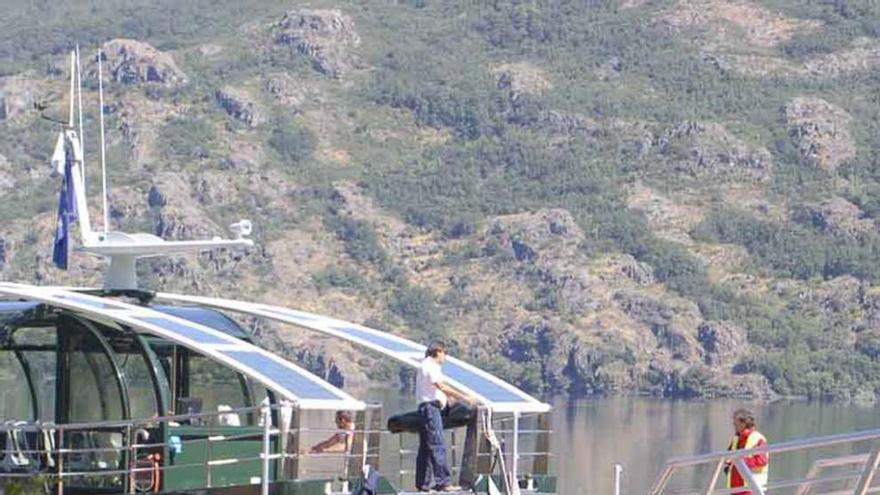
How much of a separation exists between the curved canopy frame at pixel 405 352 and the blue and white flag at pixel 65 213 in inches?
55.7

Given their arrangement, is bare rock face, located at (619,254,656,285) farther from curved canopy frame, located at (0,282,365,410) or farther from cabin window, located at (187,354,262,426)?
curved canopy frame, located at (0,282,365,410)

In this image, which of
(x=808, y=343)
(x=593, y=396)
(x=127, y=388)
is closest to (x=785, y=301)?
(x=808, y=343)

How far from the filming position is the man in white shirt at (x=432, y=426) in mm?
19672

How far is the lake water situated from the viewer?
273 ft

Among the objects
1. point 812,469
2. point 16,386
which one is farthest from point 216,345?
point 812,469

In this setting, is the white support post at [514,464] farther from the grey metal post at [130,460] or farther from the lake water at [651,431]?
the lake water at [651,431]

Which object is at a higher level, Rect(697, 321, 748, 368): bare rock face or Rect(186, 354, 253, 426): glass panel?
Rect(186, 354, 253, 426): glass panel

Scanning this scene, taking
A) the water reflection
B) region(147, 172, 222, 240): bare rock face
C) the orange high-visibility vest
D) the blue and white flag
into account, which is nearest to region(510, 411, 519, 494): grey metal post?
the orange high-visibility vest

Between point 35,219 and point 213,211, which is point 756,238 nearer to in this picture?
point 213,211

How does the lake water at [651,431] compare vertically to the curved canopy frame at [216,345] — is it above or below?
below

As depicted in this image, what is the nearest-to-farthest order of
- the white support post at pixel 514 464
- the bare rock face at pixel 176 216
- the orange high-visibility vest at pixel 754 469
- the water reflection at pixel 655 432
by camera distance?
the orange high-visibility vest at pixel 754 469, the white support post at pixel 514 464, the water reflection at pixel 655 432, the bare rock face at pixel 176 216

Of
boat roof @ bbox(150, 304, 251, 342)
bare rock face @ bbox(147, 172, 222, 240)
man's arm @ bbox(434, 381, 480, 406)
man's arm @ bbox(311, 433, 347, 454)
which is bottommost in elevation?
bare rock face @ bbox(147, 172, 222, 240)

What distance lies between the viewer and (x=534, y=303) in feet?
627

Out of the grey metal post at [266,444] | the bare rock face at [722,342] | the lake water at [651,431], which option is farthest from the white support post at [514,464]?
the bare rock face at [722,342]
